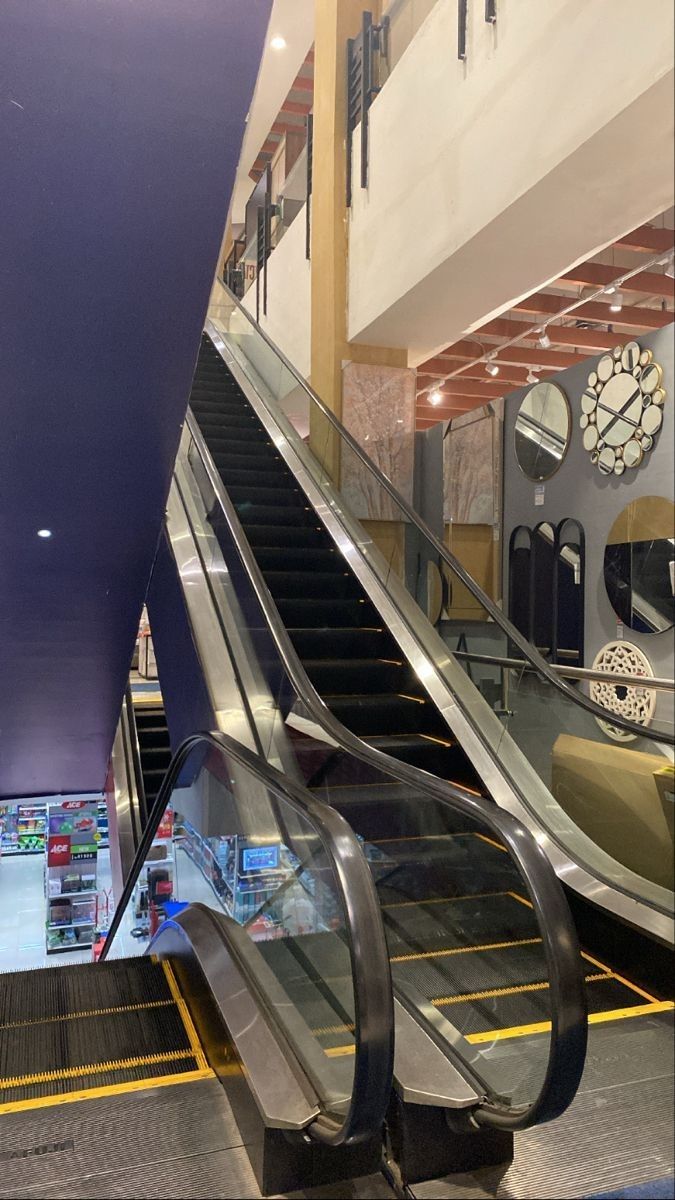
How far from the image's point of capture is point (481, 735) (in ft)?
14.5

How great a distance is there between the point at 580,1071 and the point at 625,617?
1.00 m

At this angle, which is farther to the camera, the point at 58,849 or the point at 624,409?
the point at 58,849

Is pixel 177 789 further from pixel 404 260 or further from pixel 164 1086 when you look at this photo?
pixel 404 260

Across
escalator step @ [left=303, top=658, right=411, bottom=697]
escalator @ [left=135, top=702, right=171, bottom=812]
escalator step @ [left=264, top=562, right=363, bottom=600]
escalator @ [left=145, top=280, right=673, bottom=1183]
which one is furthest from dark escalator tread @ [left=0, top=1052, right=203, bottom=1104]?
escalator @ [left=135, top=702, right=171, bottom=812]

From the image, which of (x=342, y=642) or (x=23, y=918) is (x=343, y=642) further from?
(x=23, y=918)

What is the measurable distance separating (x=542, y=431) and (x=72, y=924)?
8590 millimetres

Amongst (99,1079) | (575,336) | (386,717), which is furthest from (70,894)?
(575,336)

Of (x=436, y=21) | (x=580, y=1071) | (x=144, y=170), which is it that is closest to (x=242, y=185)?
(x=144, y=170)

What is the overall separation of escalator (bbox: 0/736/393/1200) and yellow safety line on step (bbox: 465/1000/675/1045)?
15.2 inches

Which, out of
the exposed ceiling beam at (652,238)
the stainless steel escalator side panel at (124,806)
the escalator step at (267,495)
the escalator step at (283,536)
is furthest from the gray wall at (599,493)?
the stainless steel escalator side panel at (124,806)

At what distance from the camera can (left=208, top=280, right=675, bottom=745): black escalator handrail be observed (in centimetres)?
220

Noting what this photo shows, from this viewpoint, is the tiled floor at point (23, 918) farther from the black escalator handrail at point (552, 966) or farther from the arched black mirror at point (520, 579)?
the black escalator handrail at point (552, 966)

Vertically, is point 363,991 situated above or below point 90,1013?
above

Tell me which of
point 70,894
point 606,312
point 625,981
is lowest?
point 70,894
